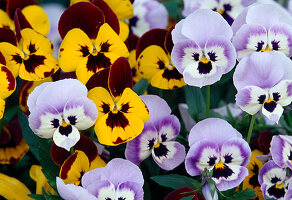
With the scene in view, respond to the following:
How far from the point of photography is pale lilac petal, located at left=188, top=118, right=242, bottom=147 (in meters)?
0.70

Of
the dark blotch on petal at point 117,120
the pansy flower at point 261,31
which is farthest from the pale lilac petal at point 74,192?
the pansy flower at point 261,31

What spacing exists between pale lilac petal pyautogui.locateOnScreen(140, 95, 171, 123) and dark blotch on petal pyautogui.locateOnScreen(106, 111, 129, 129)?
0.18ft

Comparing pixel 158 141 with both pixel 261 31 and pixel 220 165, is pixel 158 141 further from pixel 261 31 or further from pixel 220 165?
pixel 261 31

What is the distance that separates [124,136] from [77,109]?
0.08 metres

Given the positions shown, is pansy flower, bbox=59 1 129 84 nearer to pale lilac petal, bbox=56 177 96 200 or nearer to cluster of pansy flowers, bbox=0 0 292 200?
cluster of pansy flowers, bbox=0 0 292 200

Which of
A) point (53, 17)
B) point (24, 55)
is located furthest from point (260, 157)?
point (53, 17)

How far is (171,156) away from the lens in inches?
29.8

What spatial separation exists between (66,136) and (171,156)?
178 mm

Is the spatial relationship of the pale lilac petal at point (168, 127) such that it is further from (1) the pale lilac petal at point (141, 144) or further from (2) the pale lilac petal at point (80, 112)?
(2) the pale lilac petal at point (80, 112)

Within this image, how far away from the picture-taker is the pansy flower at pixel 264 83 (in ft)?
2.24

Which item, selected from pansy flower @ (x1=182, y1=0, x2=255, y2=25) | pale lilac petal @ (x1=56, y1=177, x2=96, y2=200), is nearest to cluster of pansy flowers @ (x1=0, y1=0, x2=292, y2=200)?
pale lilac petal @ (x1=56, y1=177, x2=96, y2=200)

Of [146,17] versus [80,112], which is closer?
[80,112]

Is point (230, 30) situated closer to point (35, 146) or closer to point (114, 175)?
point (114, 175)

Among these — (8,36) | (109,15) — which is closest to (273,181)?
(109,15)
